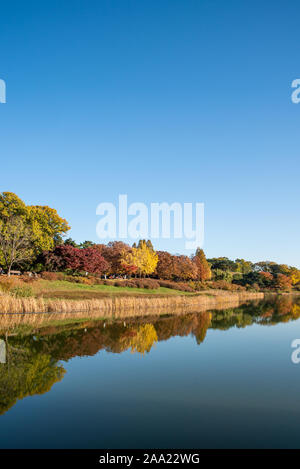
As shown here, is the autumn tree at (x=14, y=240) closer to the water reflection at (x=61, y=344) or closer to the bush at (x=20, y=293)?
the bush at (x=20, y=293)

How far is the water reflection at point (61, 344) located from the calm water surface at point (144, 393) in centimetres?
5

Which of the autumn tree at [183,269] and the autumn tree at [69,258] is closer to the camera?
the autumn tree at [69,258]

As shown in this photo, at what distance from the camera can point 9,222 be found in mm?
44656

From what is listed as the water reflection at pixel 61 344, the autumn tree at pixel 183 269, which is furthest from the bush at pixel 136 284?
the water reflection at pixel 61 344

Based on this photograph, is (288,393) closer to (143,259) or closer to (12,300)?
(12,300)

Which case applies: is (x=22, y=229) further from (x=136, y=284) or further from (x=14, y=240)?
(x=136, y=284)

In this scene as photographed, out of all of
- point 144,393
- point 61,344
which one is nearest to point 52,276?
point 61,344

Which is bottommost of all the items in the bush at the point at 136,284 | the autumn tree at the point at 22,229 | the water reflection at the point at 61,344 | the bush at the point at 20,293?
the water reflection at the point at 61,344

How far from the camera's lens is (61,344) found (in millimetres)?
16359

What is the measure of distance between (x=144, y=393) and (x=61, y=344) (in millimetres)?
7677

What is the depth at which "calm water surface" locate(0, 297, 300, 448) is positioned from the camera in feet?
23.0

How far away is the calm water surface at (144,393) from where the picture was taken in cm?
702

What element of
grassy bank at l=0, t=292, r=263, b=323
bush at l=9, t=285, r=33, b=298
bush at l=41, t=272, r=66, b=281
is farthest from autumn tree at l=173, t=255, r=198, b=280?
bush at l=9, t=285, r=33, b=298

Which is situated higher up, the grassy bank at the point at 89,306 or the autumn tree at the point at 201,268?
the autumn tree at the point at 201,268
